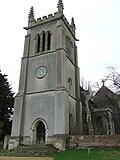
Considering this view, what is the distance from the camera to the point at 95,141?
19.2 m

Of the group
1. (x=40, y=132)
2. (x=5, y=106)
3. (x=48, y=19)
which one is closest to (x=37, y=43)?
(x=48, y=19)

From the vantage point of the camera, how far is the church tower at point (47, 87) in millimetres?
22516

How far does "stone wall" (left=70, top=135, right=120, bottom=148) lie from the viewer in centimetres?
1872

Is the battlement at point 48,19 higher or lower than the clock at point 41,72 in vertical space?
higher

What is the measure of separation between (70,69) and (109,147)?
12.3 m

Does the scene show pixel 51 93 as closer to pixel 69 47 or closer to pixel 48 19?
pixel 69 47

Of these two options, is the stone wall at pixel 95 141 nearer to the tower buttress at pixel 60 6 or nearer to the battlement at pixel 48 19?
the battlement at pixel 48 19

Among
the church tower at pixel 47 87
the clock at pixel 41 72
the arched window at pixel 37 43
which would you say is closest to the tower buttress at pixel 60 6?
the church tower at pixel 47 87

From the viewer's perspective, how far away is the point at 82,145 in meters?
19.7

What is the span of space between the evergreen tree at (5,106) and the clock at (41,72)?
265 inches

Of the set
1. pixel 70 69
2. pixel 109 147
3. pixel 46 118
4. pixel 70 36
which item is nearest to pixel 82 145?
pixel 109 147

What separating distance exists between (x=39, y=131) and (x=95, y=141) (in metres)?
7.58

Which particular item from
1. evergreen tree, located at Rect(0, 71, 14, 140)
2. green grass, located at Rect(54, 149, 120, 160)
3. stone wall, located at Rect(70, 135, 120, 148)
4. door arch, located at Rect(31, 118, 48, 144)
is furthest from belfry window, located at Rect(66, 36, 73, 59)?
green grass, located at Rect(54, 149, 120, 160)

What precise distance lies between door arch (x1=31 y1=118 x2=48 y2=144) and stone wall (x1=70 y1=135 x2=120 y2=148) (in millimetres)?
4020
